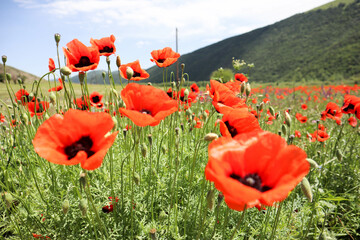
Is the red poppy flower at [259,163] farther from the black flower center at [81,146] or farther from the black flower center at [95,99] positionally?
the black flower center at [95,99]

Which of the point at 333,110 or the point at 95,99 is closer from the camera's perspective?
the point at 333,110

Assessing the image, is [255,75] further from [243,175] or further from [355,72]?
[243,175]

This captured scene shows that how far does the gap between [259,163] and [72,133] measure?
0.82m

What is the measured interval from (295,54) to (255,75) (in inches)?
482

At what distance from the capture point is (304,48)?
56.8m

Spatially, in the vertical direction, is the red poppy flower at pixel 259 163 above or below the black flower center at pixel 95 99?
above

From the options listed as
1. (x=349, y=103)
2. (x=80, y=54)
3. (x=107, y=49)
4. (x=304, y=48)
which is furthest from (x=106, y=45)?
(x=304, y=48)

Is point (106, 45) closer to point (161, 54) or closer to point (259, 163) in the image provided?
point (161, 54)

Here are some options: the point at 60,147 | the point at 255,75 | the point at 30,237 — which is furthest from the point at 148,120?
the point at 255,75

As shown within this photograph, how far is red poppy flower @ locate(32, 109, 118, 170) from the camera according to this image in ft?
2.89

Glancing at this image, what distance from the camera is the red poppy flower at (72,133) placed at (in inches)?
34.7

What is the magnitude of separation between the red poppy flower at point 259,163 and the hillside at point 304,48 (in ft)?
137

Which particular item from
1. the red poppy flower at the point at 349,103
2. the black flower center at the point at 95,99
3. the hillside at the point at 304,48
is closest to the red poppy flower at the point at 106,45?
the black flower center at the point at 95,99

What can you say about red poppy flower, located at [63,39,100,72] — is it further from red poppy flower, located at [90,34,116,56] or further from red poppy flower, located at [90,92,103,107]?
red poppy flower, located at [90,92,103,107]
